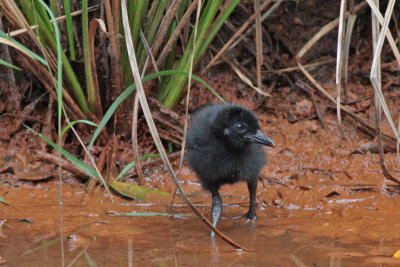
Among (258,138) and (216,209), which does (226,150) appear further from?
(216,209)

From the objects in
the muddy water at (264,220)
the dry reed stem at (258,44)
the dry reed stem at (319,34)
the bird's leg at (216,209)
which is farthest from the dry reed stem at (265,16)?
the bird's leg at (216,209)

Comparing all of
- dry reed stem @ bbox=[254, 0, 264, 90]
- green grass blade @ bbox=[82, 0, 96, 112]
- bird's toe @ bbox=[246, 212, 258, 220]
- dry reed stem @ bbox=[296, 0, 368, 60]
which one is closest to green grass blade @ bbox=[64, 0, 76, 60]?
green grass blade @ bbox=[82, 0, 96, 112]

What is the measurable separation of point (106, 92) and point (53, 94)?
1.55ft

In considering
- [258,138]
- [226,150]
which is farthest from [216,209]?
[258,138]

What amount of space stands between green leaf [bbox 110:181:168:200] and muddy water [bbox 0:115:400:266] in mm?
66

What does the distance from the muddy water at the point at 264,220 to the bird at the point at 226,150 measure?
310 millimetres

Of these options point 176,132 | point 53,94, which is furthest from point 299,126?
point 53,94

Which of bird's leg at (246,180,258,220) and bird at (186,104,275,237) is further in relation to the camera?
bird's leg at (246,180,258,220)

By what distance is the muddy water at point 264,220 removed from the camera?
3348mm

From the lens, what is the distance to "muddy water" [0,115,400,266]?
3.35 meters

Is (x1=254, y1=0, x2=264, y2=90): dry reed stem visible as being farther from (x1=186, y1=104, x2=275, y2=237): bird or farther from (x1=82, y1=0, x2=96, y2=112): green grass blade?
(x1=82, y1=0, x2=96, y2=112): green grass blade

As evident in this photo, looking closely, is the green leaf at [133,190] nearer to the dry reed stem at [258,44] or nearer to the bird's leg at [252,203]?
the bird's leg at [252,203]

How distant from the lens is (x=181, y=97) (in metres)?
5.29

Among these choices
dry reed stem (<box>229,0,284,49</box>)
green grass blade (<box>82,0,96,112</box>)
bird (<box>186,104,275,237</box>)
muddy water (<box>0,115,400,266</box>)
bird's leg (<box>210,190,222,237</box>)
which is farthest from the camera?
dry reed stem (<box>229,0,284,49</box>)
